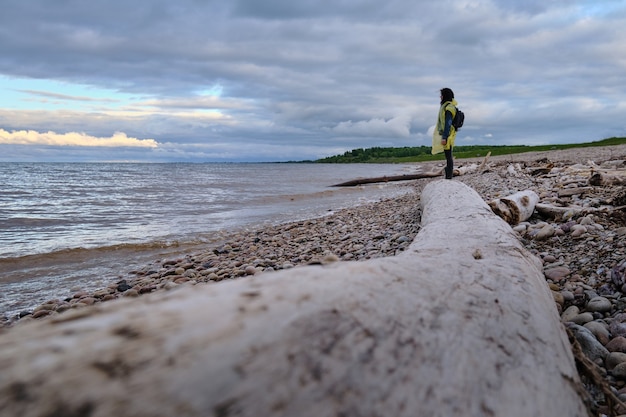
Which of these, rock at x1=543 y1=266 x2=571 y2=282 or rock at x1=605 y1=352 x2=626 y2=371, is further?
rock at x1=543 y1=266 x2=571 y2=282

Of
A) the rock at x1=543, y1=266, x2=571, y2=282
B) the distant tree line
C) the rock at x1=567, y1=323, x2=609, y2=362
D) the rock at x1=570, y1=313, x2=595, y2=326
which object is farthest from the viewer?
the distant tree line

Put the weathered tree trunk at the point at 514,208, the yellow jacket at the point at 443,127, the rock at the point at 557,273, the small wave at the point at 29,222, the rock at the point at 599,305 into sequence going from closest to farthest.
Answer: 1. the rock at the point at 599,305
2. the rock at the point at 557,273
3. the weathered tree trunk at the point at 514,208
4. the small wave at the point at 29,222
5. the yellow jacket at the point at 443,127

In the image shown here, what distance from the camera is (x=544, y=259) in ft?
13.5

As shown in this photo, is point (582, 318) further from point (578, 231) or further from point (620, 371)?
point (578, 231)

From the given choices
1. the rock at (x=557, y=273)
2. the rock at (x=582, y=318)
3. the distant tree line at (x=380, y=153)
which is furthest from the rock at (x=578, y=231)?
the distant tree line at (x=380, y=153)

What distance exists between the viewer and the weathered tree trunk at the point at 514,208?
5.77 m

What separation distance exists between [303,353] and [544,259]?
3833 millimetres

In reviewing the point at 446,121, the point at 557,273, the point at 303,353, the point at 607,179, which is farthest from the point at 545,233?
the point at 446,121

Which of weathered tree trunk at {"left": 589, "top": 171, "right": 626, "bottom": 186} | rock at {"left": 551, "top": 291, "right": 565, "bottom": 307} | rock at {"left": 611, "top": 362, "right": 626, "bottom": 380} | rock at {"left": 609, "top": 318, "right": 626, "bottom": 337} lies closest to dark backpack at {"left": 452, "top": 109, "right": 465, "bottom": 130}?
weathered tree trunk at {"left": 589, "top": 171, "right": 626, "bottom": 186}

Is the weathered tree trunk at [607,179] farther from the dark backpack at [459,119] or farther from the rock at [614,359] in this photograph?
the rock at [614,359]

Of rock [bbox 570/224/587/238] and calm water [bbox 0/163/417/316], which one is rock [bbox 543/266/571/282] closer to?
rock [bbox 570/224/587/238]

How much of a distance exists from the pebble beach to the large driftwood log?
28cm

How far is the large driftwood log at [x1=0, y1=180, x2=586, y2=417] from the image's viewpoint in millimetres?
974

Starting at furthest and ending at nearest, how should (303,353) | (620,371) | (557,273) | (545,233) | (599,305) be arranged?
1. (545,233)
2. (557,273)
3. (599,305)
4. (620,371)
5. (303,353)
